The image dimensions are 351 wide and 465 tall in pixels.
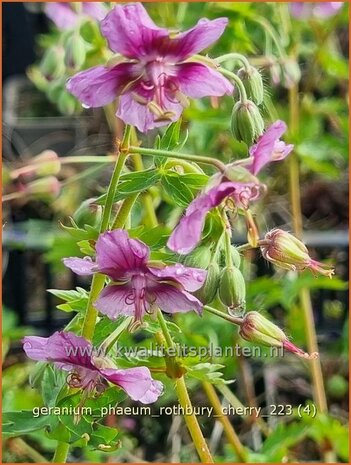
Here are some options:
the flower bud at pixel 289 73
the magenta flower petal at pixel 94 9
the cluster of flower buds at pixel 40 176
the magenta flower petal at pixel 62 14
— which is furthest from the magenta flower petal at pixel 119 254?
the magenta flower petal at pixel 62 14

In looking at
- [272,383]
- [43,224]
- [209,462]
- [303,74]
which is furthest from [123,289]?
[303,74]

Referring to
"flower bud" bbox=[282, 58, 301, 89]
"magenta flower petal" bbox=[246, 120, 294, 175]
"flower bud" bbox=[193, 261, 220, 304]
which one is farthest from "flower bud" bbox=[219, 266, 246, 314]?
"flower bud" bbox=[282, 58, 301, 89]

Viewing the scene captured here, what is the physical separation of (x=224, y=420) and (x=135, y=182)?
1.36ft

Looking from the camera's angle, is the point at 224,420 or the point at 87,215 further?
the point at 224,420

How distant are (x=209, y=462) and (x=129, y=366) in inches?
4.7

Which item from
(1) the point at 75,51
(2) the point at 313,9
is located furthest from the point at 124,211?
(2) the point at 313,9

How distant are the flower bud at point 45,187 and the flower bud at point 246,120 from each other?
417mm

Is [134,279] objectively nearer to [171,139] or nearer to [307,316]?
[171,139]

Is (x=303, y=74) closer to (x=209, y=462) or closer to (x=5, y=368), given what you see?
(x=5, y=368)

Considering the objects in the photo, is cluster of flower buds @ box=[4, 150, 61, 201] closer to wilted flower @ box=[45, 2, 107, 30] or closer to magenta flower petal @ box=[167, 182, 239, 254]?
wilted flower @ box=[45, 2, 107, 30]

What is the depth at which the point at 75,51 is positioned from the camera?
3.41 feet

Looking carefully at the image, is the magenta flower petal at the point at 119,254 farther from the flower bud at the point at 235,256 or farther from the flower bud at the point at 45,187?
the flower bud at the point at 45,187

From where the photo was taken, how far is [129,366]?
695 millimetres

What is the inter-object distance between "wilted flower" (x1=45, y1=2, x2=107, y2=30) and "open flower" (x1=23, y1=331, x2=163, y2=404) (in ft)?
1.69
